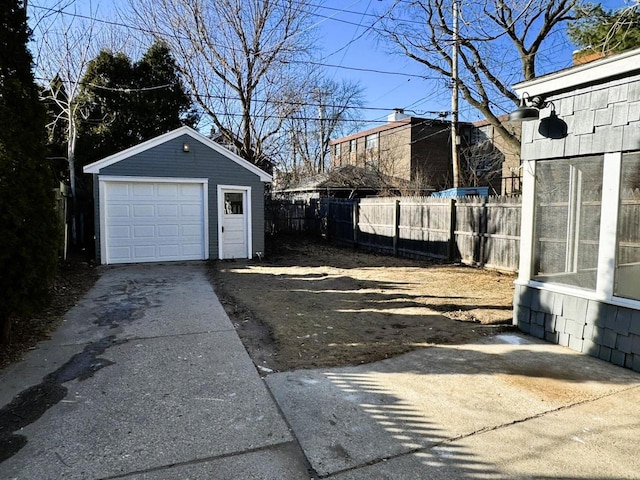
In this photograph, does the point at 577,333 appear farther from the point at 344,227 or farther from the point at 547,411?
the point at 344,227

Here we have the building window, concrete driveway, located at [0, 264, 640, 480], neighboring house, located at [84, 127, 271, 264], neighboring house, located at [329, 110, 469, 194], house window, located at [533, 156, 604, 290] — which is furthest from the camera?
the building window

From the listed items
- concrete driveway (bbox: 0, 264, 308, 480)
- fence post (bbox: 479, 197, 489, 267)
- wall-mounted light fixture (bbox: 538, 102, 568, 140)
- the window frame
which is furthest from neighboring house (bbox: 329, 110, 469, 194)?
concrete driveway (bbox: 0, 264, 308, 480)

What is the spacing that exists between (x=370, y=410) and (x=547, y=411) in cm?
135

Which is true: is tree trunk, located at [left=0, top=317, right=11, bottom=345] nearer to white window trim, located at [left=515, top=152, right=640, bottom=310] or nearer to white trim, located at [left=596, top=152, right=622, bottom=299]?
white window trim, located at [left=515, top=152, right=640, bottom=310]

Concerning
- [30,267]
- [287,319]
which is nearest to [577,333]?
[287,319]

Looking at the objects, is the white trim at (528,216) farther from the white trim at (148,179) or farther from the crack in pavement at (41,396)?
the white trim at (148,179)

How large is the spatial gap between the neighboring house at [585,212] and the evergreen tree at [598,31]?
499 centimetres

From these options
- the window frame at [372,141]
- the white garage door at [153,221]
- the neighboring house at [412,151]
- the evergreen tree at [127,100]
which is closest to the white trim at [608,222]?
the white garage door at [153,221]

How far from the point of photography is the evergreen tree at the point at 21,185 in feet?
13.9

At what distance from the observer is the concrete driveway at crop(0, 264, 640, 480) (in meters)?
2.59

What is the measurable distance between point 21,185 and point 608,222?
5.90 metres

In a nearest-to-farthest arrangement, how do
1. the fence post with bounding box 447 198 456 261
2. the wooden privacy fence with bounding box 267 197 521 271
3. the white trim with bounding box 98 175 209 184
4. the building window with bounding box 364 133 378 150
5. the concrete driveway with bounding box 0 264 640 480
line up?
the concrete driveway with bounding box 0 264 640 480 → the wooden privacy fence with bounding box 267 197 521 271 → the white trim with bounding box 98 175 209 184 → the fence post with bounding box 447 198 456 261 → the building window with bounding box 364 133 378 150

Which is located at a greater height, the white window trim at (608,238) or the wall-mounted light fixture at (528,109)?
the wall-mounted light fixture at (528,109)

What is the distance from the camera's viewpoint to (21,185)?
4.38m
